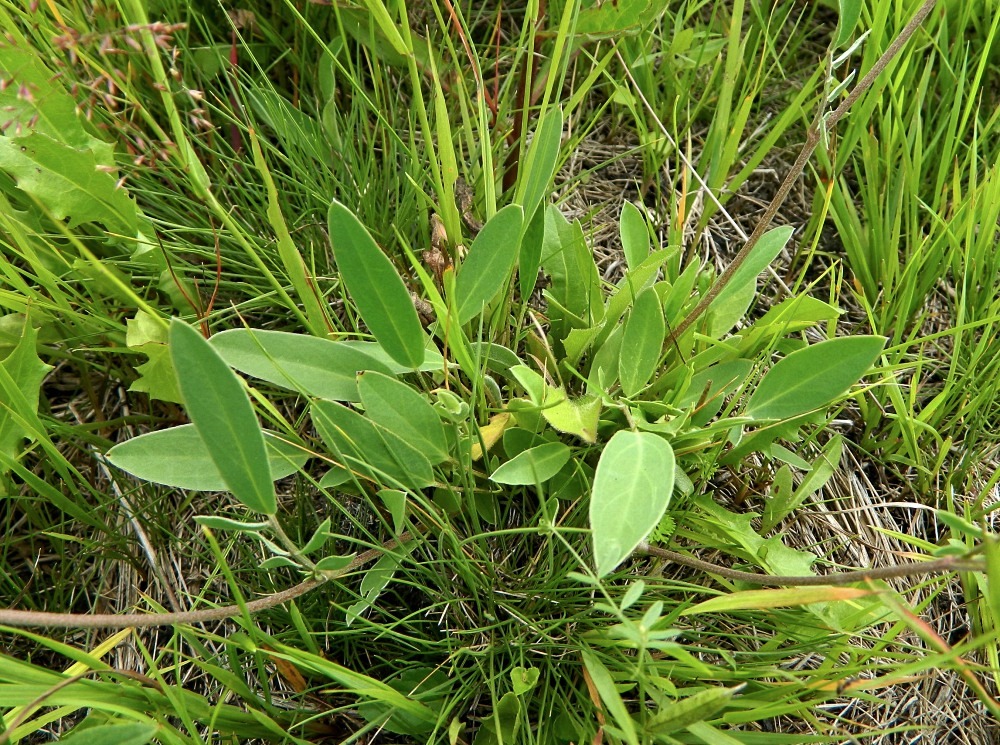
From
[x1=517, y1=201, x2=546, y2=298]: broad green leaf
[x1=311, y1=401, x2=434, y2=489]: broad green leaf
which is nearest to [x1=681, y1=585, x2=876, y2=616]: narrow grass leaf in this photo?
[x1=311, y1=401, x2=434, y2=489]: broad green leaf

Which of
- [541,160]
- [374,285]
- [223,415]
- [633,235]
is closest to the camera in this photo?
[223,415]

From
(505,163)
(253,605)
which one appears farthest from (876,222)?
(253,605)

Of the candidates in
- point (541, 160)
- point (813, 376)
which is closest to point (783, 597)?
point (813, 376)

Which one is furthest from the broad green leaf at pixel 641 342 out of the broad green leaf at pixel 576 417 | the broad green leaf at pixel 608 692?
the broad green leaf at pixel 608 692

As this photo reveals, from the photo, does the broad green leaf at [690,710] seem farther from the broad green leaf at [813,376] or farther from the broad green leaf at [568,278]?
the broad green leaf at [568,278]

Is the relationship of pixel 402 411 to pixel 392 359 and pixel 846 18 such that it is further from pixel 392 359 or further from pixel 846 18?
pixel 846 18

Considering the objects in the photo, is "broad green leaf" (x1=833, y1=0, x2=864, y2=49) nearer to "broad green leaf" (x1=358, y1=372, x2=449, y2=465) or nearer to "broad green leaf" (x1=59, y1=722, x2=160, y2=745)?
"broad green leaf" (x1=358, y1=372, x2=449, y2=465)
